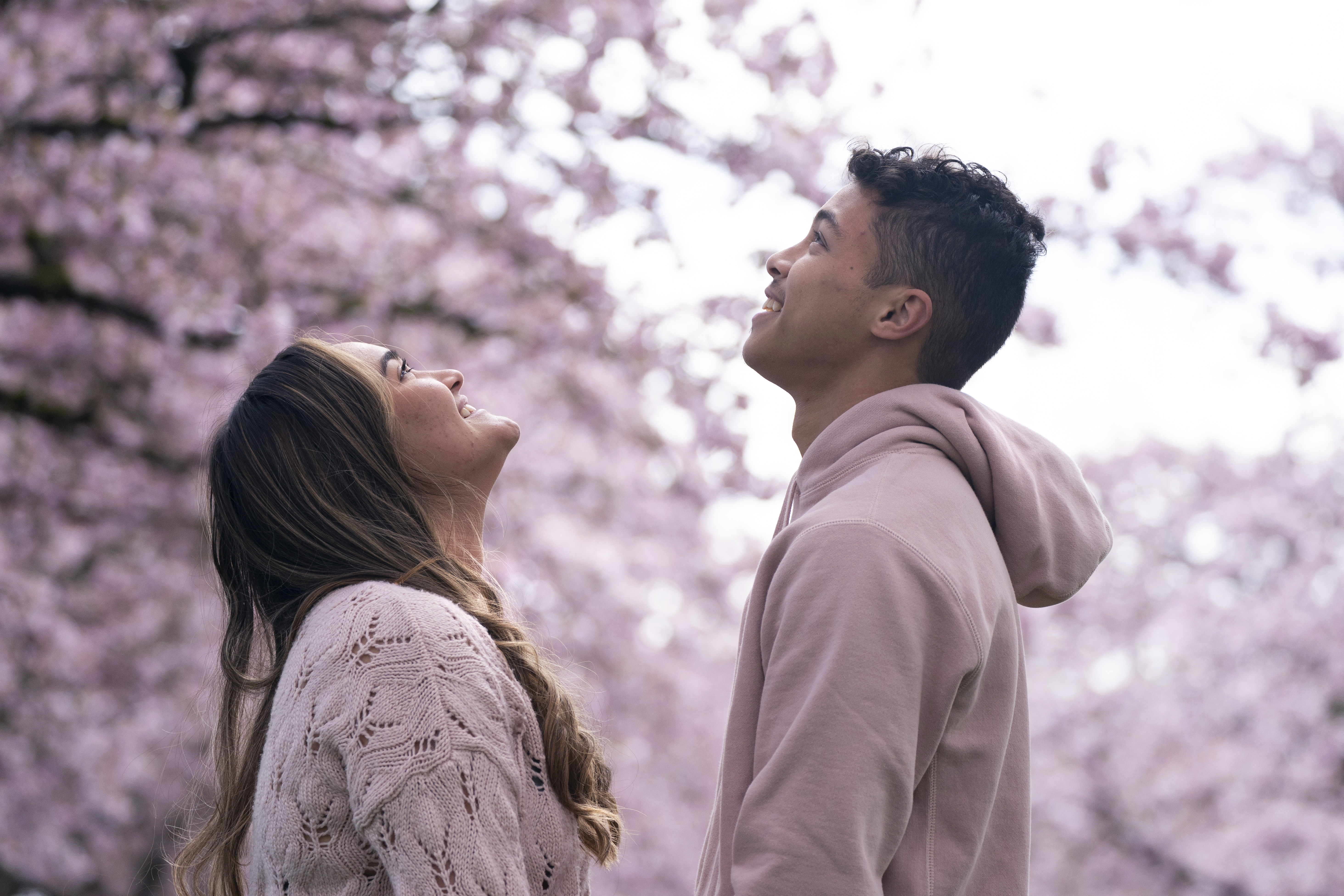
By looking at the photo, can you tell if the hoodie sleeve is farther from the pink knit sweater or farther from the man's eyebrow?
the man's eyebrow

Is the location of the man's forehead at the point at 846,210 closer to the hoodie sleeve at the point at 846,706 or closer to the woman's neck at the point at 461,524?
the hoodie sleeve at the point at 846,706

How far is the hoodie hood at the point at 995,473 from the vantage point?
5.97 ft

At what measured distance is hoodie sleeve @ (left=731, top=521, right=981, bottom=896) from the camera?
4.76 feet

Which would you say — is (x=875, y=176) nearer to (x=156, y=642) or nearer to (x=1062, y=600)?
(x=1062, y=600)

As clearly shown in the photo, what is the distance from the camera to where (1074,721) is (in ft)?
37.9

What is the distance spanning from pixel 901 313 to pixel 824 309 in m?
0.14

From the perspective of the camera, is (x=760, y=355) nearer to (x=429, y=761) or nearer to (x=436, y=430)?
(x=436, y=430)

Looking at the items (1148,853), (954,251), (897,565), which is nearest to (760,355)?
(954,251)

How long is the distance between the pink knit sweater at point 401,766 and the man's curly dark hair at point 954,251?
959 millimetres

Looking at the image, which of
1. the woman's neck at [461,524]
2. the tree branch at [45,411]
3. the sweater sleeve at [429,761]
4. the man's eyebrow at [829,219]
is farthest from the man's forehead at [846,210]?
the tree branch at [45,411]

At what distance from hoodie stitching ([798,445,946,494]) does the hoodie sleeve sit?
21 cm

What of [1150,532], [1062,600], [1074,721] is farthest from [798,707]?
[1150,532]

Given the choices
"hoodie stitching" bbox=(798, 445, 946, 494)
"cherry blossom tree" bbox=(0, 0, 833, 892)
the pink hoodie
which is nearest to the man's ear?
the pink hoodie

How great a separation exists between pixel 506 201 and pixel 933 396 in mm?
4531
